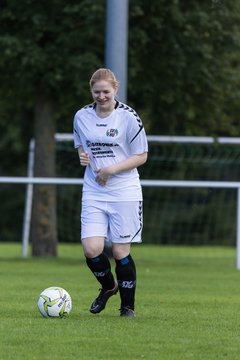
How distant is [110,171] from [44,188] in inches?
486

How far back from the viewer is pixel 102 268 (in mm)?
9641

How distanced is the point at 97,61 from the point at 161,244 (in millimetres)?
9679

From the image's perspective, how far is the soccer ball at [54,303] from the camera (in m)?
9.45

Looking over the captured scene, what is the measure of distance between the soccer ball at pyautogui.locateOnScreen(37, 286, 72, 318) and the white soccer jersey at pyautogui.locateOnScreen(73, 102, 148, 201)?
860 millimetres

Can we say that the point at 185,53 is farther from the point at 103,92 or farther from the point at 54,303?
the point at 54,303

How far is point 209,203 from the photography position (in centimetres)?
2627

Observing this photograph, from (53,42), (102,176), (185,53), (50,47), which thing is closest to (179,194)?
(185,53)

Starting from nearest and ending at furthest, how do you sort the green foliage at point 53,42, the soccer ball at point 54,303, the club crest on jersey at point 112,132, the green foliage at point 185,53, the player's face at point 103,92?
1. the player's face at point 103,92
2. the club crest on jersey at point 112,132
3. the soccer ball at point 54,303
4. the green foliage at point 53,42
5. the green foliage at point 185,53

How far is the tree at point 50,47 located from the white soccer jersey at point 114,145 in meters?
9.87

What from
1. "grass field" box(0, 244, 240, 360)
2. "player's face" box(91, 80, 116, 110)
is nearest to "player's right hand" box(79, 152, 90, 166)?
"player's face" box(91, 80, 116, 110)

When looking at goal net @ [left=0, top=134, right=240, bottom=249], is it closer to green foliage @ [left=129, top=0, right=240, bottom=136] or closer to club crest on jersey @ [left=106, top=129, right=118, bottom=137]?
green foliage @ [left=129, top=0, right=240, bottom=136]

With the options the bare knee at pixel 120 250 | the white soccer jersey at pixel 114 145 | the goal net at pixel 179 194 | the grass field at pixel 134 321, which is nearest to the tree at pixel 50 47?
the goal net at pixel 179 194

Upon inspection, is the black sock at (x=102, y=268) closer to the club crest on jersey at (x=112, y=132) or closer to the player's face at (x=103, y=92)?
the club crest on jersey at (x=112, y=132)

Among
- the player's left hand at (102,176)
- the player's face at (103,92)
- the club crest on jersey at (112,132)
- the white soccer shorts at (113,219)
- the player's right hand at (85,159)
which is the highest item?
the player's face at (103,92)
